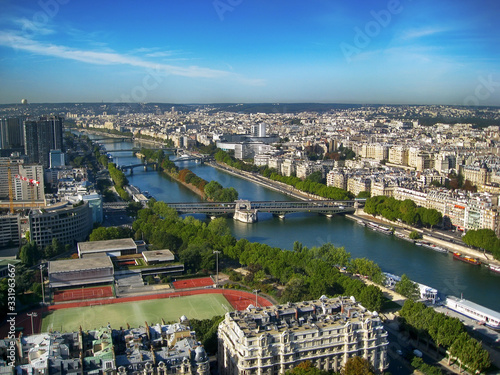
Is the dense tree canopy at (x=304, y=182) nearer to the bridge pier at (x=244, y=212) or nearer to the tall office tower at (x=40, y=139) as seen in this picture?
the bridge pier at (x=244, y=212)

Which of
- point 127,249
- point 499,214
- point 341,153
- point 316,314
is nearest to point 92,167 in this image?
point 341,153

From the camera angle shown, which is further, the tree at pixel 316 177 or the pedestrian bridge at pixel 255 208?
the tree at pixel 316 177

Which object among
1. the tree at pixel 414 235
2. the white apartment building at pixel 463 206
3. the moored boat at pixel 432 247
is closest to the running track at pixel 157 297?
the moored boat at pixel 432 247

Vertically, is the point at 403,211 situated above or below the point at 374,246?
above

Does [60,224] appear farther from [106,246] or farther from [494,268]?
[494,268]

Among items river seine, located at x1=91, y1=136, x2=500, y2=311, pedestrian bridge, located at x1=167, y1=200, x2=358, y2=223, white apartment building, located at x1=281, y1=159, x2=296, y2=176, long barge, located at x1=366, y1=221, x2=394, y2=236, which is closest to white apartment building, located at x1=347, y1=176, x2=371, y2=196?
pedestrian bridge, located at x1=167, y1=200, x2=358, y2=223

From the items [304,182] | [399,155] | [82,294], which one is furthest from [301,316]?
[399,155]

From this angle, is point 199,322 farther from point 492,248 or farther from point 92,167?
point 92,167
